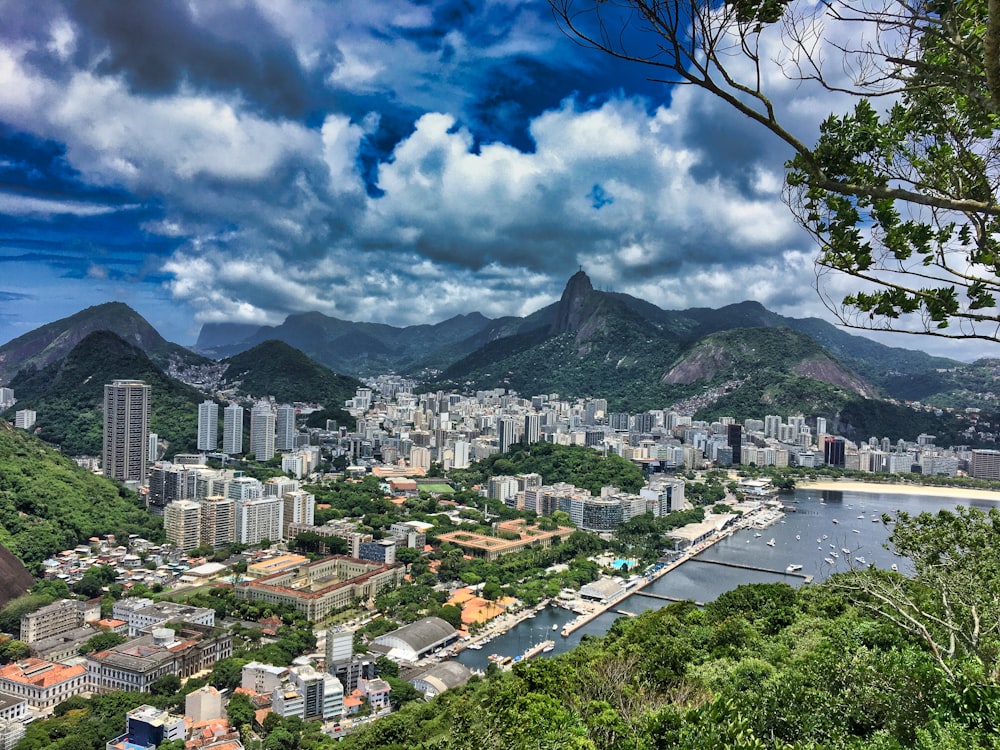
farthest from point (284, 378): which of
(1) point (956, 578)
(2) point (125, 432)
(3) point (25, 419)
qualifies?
(1) point (956, 578)

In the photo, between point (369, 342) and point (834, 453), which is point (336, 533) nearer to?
point (834, 453)

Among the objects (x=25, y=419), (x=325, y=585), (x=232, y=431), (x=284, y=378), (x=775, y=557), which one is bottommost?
(x=775, y=557)

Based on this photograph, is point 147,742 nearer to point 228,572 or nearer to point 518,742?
point 518,742

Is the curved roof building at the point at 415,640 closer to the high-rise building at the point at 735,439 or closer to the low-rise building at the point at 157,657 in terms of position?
the low-rise building at the point at 157,657

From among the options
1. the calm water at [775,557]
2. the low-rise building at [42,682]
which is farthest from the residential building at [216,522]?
the calm water at [775,557]

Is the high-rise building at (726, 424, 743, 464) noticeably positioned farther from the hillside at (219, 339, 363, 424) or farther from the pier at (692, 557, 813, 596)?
the hillside at (219, 339, 363, 424)

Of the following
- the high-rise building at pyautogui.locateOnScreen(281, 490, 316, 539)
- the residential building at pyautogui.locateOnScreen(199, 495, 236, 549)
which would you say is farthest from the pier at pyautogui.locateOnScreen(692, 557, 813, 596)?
the residential building at pyautogui.locateOnScreen(199, 495, 236, 549)

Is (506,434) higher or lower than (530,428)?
lower
